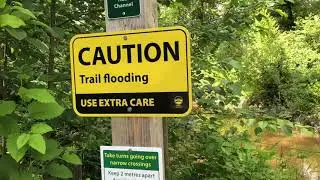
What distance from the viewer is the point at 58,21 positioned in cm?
396

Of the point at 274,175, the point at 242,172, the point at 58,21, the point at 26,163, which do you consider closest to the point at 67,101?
the point at 58,21

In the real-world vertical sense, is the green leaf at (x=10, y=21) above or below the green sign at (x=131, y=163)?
above

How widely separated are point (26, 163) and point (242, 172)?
3.17m

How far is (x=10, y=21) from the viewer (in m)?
2.13

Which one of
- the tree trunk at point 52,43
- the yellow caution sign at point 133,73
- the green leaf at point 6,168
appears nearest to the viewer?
the yellow caution sign at point 133,73

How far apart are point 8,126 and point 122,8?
27.9 inches

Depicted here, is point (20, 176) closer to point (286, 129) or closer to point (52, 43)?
point (286, 129)

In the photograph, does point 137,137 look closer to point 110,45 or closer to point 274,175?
point 110,45

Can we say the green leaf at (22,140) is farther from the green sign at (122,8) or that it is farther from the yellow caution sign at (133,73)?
the green sign at (122,8)

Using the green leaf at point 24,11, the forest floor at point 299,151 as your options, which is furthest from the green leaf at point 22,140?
the forest floor at point 299,151

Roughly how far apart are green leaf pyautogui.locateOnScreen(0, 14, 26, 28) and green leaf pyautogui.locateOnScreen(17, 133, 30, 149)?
44 cm

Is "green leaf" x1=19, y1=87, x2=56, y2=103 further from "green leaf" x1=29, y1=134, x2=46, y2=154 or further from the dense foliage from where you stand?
"green leaf" x1=29, y1=134, x2=46, y2=154

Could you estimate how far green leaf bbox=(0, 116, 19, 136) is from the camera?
7.39 ft

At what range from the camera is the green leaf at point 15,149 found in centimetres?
210
